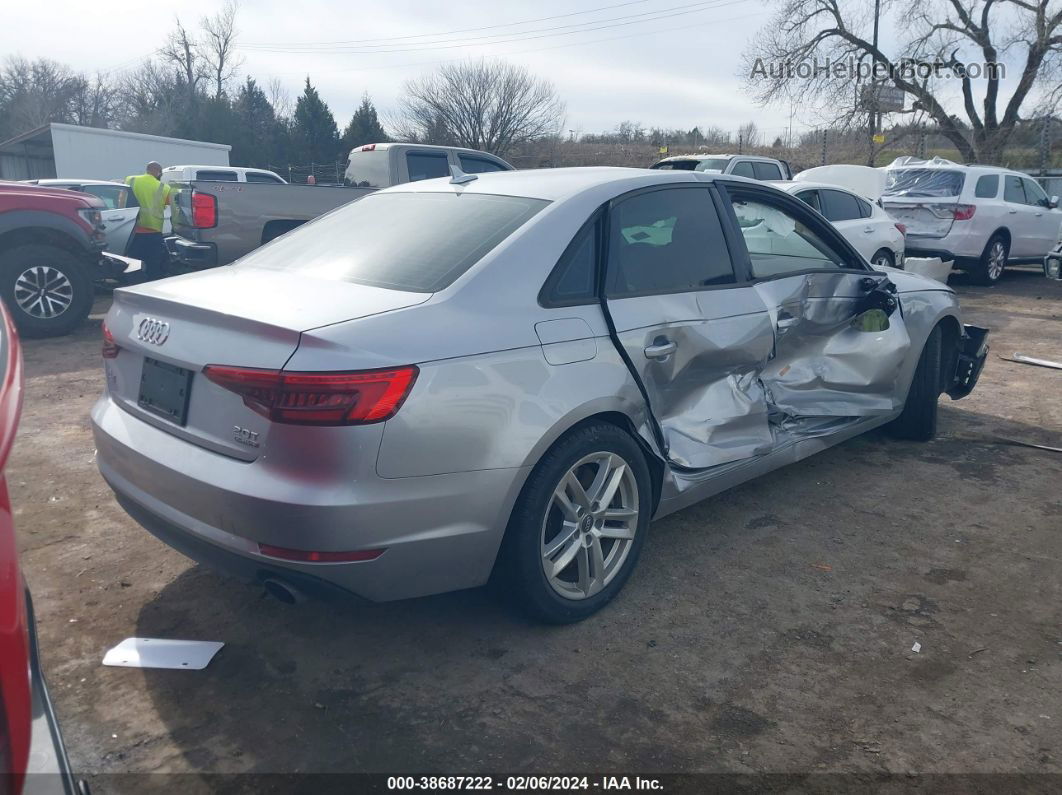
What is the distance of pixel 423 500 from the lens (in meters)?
2.75

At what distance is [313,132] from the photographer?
1778 inches

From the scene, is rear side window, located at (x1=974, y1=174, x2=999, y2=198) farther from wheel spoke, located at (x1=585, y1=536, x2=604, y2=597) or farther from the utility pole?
the utility pole

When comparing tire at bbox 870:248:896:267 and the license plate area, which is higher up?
the license plate area

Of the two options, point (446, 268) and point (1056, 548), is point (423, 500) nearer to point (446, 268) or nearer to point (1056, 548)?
point (446, 268)

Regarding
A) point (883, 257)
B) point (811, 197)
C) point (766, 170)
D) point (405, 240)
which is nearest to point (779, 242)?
point (405, 240)

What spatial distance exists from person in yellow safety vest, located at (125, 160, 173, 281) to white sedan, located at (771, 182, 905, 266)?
7.94 m

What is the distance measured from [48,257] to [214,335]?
23.3 feet

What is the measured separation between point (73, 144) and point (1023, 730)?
1260 inches

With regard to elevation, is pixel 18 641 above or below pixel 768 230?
below

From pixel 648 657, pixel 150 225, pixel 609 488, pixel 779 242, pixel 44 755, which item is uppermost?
pixel 779 242

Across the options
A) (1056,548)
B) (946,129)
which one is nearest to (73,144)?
(946,129)

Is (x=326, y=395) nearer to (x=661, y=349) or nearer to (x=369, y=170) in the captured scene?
(x=661, y=349)

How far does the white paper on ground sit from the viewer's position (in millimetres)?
3049

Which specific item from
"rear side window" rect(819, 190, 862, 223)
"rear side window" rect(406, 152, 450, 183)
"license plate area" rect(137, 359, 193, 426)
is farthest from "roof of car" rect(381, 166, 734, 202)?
"rear side window" rect(406, 152, 450, 183)
